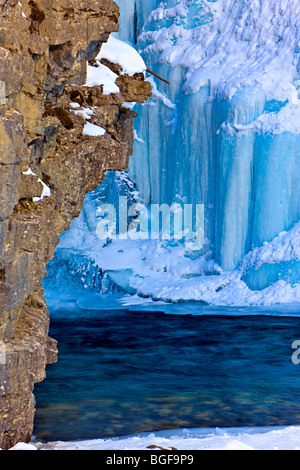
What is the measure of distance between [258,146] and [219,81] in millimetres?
2051

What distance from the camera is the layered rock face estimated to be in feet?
22.8

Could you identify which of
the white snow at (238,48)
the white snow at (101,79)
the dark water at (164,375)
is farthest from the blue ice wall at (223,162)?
the white snow at (101,79)

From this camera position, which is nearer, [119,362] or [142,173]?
[119,362]

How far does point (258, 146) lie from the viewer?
17797mm

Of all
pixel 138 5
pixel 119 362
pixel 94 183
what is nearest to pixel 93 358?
pixel 119 362

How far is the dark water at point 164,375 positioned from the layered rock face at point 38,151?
165 cm

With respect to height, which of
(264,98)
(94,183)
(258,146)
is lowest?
(94,183)

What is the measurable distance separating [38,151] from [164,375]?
497cm

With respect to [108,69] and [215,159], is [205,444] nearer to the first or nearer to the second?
[108,69]

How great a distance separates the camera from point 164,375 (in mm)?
12336

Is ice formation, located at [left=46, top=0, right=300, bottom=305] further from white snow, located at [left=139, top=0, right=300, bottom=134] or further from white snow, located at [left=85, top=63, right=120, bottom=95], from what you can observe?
white snow, located at [left=85, top=63, right=120, bottom=95]

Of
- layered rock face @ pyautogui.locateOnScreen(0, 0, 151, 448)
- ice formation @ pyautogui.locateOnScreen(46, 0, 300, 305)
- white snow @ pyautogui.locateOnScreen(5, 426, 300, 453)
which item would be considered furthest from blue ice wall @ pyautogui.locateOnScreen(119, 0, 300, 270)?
white snow @ pyautogui.locateOnScreen(5, 426, 300, 453)

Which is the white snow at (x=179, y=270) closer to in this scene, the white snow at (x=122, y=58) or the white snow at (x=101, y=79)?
the white snow at (x=122, y=58)
